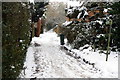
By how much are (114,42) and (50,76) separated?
6.08 meters

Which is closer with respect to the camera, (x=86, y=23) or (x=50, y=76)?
(x=50, y=76)

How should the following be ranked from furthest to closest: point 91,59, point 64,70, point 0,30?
point 91,59, point 64,70, point 0,30

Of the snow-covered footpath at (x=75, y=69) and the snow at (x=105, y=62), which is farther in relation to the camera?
the snow at (x=105, y=62)

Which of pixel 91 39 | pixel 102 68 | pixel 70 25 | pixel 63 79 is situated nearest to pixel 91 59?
pixel 102 68

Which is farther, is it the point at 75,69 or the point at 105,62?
the point at 105,62

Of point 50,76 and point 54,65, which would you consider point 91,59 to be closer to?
point 54,65

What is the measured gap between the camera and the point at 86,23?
16562mm

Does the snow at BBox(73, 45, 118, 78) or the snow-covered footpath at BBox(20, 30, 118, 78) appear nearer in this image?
the snow-covered footpath at BBox(20, 30, 118, 78)

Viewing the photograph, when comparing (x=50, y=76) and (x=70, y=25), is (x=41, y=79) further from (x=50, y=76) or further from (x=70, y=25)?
(x=70, y=25)

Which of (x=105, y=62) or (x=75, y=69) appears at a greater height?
(x=105, y=62)

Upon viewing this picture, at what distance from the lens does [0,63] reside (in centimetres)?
544

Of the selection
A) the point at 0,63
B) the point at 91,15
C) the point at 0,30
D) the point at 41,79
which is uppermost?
the point at 91,15

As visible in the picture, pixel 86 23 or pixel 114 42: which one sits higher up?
pixel 86 23

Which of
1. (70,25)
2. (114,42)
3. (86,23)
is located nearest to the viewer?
(114,42)
